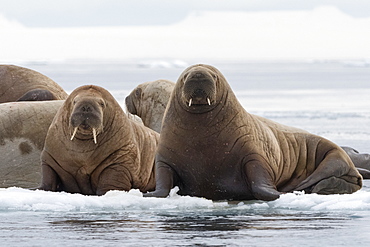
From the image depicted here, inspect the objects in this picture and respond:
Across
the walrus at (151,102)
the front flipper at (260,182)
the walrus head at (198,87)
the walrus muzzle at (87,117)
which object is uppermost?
the walrus head at (198,87)

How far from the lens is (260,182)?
Result: 25.6ft

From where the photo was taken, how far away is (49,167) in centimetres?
831

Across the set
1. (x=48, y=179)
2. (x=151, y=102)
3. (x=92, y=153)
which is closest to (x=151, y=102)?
(x=151, y=102)

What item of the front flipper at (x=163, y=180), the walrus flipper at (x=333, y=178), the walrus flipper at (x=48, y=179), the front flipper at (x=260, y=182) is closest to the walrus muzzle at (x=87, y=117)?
the walrus flipper at (x=48, y=179)

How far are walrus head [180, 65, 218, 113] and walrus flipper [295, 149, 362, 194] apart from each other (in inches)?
50.2

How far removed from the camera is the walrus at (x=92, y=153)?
823cm

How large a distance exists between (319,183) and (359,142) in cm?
558

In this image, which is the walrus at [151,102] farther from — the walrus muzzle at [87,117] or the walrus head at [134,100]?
the walrus muzzle at [87,117]

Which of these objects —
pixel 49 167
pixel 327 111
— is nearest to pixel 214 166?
pixel 49 167

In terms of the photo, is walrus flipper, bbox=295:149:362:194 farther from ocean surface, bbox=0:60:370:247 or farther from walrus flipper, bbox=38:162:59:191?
walrus flipper, bbox=38:162:59:191

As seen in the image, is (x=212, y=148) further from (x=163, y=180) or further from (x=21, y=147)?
(x=21, y=147)

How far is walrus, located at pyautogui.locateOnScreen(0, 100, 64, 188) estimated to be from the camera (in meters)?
9.30

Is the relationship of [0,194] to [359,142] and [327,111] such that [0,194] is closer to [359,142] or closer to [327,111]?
[359,142]

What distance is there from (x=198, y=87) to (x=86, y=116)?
1.01 meters
